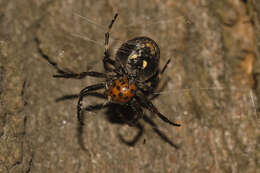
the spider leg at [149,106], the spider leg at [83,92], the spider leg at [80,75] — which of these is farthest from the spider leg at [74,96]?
the spider leg at [149,106]

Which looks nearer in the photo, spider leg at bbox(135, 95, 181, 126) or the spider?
the spider

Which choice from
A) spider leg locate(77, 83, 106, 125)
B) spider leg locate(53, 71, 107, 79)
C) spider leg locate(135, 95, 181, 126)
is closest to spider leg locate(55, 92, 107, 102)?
spider leg locate(77, 83, 106, 125)

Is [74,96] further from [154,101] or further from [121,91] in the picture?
[154,101]

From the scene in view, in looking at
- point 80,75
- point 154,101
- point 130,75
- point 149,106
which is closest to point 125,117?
point 149,106

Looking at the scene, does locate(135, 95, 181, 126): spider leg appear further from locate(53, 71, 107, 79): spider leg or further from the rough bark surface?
locate(53, 71, 107, 79): spider leg

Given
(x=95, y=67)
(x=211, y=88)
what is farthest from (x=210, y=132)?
(x=95, y=67)

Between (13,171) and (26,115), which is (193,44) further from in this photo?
(13,171)
